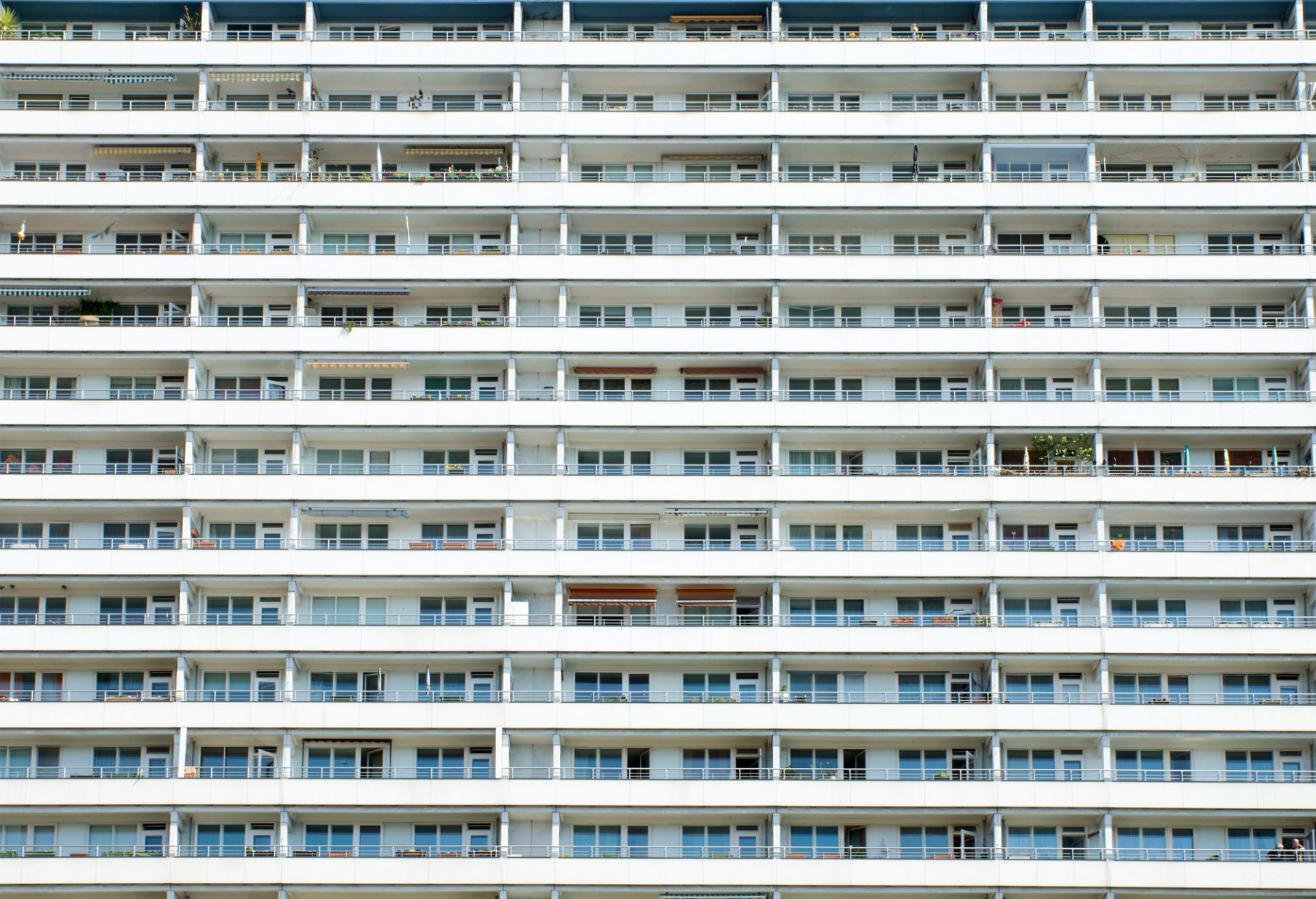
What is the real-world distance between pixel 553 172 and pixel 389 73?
781cm

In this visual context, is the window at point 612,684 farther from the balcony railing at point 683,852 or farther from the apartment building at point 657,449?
the balcony railing at point 683,852

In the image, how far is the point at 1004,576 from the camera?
→ 7862cm

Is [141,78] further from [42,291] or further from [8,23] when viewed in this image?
[42,291]

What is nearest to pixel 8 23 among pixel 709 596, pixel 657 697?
pixel 709 596

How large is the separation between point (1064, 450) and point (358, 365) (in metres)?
27.7

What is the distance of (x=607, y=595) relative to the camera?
7919cm

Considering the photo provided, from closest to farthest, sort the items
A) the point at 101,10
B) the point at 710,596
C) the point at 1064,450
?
the point at 710,596, the point at 1064,450, the point at 101,10

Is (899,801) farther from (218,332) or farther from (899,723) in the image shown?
(218,332)

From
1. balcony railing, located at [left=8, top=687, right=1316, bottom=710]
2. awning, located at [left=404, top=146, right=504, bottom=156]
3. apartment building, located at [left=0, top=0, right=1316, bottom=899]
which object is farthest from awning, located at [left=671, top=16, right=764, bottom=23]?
balcony railing, located at [left=8, top=687, right=1316, bottom=710]

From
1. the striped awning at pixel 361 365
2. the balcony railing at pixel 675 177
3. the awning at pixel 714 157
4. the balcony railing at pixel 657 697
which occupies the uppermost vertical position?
the awning at pixel 714 157

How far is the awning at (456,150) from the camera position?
84.2 m

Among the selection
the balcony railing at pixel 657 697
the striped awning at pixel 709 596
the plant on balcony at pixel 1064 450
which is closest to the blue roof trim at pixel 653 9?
the plant on balcony at pixel 1064 450

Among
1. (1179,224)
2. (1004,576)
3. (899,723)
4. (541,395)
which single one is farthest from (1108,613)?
(541,395)

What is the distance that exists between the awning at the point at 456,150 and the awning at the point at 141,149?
9.05 meters
